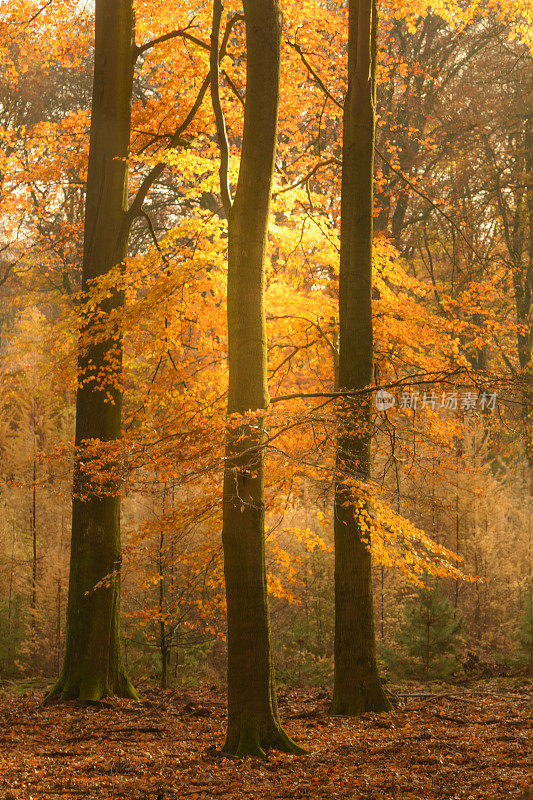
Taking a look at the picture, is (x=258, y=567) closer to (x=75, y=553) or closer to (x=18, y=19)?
(x=75, y=553)

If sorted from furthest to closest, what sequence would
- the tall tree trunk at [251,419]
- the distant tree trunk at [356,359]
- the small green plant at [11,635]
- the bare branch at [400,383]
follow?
the small green plant at [11,635] < the distant tree trunk at [356,359] < the tall tree trunk at [251,419] < the bare branch at [400,383]

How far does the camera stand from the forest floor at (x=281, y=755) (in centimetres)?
441

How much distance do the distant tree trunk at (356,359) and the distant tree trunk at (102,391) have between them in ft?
7.23

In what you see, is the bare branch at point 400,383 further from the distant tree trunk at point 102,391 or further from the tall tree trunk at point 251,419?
the distant tree trunk at point 102,391

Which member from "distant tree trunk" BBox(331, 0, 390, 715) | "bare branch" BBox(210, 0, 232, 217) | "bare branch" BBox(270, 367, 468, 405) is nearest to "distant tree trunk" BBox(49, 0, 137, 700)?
"bare branch" BBox(210, 0, 232, 217)

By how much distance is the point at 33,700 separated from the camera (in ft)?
26.3

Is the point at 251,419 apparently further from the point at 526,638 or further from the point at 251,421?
the point at 526,638

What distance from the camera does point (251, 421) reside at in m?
5.31

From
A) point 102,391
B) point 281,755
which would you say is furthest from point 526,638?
point 102,391

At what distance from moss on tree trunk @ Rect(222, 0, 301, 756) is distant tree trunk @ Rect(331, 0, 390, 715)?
3.40 ft

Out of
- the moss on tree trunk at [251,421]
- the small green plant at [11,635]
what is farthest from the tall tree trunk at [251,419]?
the small green plant at [11,635]

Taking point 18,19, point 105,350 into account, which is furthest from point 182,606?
point 18,19

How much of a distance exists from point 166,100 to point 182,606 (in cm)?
668

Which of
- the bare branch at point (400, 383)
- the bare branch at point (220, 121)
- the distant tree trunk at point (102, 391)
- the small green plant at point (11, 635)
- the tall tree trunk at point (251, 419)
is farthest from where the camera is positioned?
the small green plant at point (11, 635)
